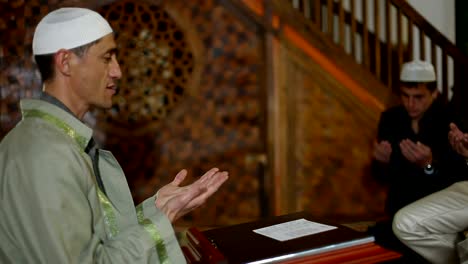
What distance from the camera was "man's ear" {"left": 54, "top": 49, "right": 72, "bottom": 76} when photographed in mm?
1516

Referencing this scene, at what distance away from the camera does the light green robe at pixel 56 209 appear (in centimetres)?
127

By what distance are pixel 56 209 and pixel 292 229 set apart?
64cm

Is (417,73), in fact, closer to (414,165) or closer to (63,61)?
(414,165)

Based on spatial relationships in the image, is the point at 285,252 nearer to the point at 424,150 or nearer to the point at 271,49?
the point at 424,150

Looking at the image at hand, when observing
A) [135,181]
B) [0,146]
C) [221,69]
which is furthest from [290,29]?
[0,146]

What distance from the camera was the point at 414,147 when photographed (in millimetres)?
2785

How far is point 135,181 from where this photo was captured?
346 centimetres

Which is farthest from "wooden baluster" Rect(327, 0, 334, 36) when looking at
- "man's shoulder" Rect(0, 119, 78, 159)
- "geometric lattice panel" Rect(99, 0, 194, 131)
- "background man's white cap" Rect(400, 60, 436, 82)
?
"man's shoulder" Rect(0, 119, 78, 159)

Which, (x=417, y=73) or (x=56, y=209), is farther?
(x=417, y=73)

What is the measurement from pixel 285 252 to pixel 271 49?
2233 mm

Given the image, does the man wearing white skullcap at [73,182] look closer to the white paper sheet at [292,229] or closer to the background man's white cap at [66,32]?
the background man's white cap at [66,32]

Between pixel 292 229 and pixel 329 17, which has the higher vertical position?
pixel 329 17

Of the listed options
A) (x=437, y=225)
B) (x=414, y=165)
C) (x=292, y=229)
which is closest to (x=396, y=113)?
(x=414, y=165)

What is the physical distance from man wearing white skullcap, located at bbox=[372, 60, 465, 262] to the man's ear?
1.87 metres
